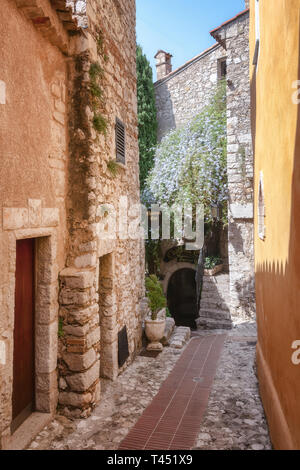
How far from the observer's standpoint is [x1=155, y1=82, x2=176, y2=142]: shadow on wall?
1608 centimetres

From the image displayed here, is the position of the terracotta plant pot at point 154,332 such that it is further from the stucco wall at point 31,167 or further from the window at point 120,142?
the window at point 120,142

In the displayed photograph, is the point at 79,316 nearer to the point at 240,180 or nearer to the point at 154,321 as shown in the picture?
the point at 154,321

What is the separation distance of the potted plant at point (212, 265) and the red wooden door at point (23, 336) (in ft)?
28.2

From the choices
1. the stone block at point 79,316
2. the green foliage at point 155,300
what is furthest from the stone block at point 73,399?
the green foliage at point 155,300

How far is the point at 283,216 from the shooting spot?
9.59 ft

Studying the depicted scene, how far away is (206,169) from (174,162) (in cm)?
170

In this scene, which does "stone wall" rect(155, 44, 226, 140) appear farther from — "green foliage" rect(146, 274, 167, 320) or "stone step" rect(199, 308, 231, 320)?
"green foliage" rect(146, 274, 167, 320)

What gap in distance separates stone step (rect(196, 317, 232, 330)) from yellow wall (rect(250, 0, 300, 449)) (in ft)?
21.0

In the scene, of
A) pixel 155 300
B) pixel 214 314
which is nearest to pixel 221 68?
pixel 214 314

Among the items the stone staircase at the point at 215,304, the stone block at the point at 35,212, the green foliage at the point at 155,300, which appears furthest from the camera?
the stone staircase at the point at 215,304

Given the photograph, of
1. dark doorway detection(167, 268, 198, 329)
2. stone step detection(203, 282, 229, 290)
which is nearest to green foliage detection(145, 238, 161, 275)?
dark doorway detection(167, 268, 198, 329)

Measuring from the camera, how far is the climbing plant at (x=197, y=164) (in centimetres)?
1101

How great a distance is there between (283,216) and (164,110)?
14.6 meters

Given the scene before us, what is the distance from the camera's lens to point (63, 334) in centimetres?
399
